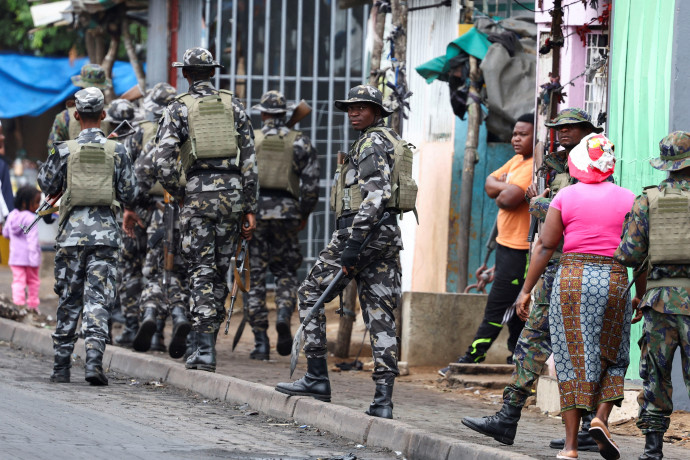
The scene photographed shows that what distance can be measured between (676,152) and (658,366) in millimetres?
1072

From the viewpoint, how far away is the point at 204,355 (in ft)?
30.3

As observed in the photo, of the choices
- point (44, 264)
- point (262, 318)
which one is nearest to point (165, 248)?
point (262, 318)

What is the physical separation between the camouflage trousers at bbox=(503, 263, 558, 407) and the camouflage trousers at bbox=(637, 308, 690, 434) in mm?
578

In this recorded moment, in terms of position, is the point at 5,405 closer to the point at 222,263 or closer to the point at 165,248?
the point at 222,263

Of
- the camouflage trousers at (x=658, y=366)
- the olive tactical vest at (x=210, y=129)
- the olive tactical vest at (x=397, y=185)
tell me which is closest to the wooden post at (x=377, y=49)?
the olive tactical vest at (x=210, y=129)

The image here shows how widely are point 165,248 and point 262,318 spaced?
1083mm

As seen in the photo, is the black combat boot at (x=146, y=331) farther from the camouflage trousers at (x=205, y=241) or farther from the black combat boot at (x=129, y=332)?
the camouflage trousers at (x=205, y=241)

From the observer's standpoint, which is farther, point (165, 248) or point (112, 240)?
point (165, 248)

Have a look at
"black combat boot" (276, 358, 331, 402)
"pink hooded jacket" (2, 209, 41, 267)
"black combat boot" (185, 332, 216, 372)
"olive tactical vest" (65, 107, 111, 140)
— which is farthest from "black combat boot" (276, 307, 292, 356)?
"pink hooded jacket" (2, 209, 41, 267)

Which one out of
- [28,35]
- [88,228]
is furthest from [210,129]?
[28,35]

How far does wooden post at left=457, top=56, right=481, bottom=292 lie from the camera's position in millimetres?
11328

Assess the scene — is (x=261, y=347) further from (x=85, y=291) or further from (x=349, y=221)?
(x=349, y=221)

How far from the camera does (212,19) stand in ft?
49.7

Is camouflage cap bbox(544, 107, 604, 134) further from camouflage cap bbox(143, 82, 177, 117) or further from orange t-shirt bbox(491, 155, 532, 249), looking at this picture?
camouflage cap bbox(143, 82, 177, 117)
